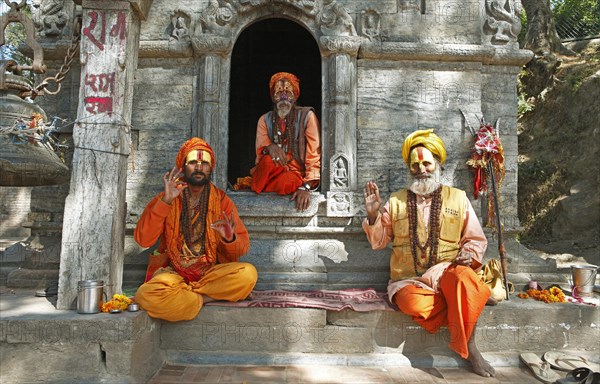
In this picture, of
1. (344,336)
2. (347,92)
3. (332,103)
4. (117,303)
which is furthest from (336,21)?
(117,303)

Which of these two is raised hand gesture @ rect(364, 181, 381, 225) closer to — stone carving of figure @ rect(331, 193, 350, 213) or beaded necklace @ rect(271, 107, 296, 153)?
stone carving of figure @ rect(331, 193, 350, 213)

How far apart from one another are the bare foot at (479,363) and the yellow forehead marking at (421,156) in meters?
1.67

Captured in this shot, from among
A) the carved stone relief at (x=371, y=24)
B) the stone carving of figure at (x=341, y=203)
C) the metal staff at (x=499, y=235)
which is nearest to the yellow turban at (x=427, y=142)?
the metal staff at (x=499, y=235)

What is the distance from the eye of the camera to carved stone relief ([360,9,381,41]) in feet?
18.3

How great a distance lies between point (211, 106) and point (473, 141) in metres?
3.06

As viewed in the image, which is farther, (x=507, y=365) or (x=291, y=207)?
(x=291, y=207)

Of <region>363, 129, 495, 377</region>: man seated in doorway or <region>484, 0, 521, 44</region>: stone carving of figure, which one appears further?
<region>484, 0, 521, 44</region>: stone carving of figure

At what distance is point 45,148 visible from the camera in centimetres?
386

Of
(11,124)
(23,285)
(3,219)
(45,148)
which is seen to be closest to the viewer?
(11,124)

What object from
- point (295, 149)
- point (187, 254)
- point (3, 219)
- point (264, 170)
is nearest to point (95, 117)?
point (187, 254)

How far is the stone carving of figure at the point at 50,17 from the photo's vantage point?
5660 millimetres

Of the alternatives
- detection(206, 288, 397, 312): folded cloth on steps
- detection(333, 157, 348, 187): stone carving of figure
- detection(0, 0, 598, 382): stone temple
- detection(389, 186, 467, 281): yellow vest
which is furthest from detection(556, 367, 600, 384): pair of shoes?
detection(333, 157, 348, 187): stone carving of figure

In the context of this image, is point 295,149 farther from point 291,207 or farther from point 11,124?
point 11,124

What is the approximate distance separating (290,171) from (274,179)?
0.21 m
